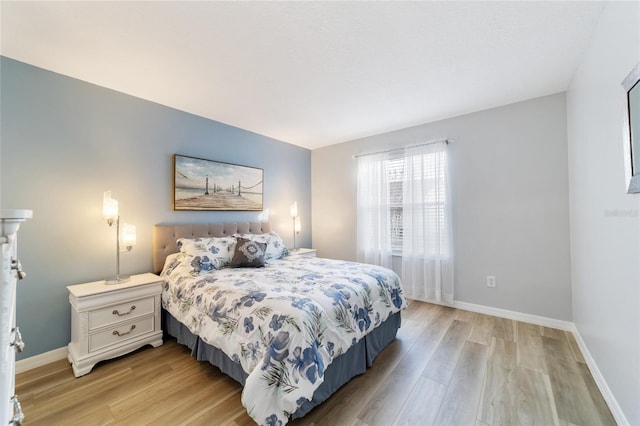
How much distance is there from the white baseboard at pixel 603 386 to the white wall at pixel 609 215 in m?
0.05

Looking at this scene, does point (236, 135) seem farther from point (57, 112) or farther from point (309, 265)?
point (309, 265)

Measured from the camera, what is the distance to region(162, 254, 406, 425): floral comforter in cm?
138

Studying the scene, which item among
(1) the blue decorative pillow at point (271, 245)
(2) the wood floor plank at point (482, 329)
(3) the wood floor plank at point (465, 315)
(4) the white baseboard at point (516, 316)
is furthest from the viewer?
(1) the blue decorative pillow at point (271, 245)

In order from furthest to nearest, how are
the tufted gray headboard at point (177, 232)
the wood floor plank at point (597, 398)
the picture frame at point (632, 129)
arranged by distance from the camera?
the tufted gray headboard at point (177, 232), the wood floor plank at point (597, 398), the picture frame at point (632, 129)

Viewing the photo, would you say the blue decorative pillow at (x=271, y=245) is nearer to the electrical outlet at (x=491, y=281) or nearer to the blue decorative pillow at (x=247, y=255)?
the blue decorative pillow at (x=247, y=255)

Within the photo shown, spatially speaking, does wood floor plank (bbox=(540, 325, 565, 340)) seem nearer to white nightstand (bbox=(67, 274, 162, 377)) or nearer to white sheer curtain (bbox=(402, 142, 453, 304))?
white sheer curtain (bbox=(402, 142, 453, 304))

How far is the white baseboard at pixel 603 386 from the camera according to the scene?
1453 millimetres

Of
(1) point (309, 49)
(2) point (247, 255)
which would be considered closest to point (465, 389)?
(2) point (247, 255)

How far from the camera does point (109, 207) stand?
2.32m

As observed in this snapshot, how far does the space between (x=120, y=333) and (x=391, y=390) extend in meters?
2.25

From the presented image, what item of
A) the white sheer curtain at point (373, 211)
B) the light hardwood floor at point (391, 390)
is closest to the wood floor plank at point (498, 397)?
the light hardwood floor at point (391, 390)

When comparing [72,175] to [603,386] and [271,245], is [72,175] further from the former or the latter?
[603,386]

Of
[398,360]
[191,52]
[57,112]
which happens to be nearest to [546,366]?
[398,360]

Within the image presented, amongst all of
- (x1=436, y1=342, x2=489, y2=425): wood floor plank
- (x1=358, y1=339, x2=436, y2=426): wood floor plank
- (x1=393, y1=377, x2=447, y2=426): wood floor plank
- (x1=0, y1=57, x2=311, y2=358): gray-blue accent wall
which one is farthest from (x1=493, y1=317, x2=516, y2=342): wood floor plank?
(x1=0, y1=57, x2=311, y2=358): gray-blue accent wall
